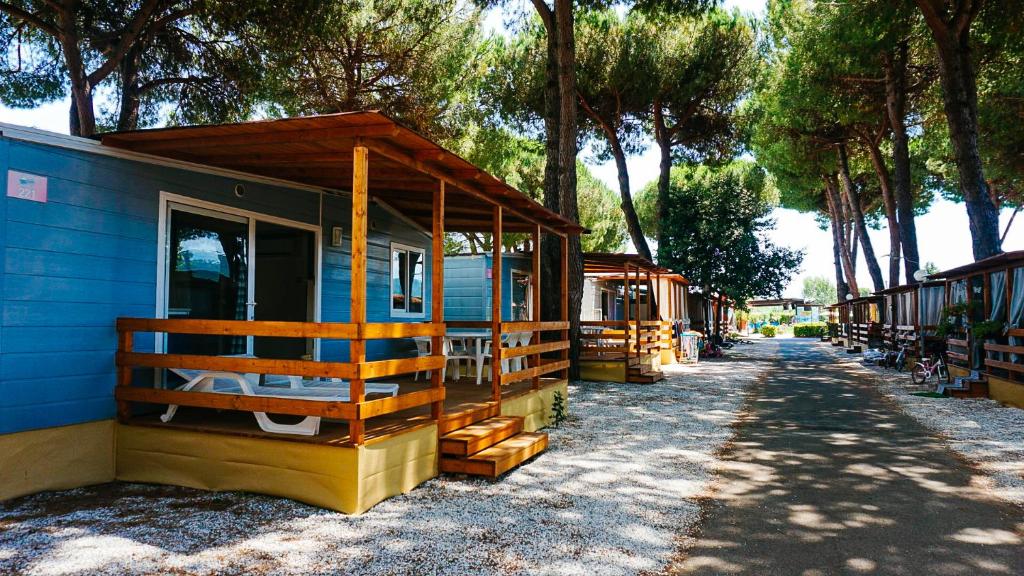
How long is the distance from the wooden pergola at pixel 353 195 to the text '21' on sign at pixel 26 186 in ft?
1.67

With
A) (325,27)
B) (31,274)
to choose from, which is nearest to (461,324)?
(31,274)

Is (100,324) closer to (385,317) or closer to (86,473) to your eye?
(86,473)

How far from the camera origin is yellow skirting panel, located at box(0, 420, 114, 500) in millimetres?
3906

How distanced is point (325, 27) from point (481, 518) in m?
9.02

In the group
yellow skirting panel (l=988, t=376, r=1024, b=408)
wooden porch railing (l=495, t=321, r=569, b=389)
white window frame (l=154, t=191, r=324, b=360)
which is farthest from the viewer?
yellow skirting panel (l=988, t=376, r=1024, b=408)

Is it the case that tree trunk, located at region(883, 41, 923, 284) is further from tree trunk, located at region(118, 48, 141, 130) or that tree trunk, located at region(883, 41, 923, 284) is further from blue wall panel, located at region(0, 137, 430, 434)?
tree trunk, located at region(118, 48, 141, 130)

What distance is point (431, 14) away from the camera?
12219mm

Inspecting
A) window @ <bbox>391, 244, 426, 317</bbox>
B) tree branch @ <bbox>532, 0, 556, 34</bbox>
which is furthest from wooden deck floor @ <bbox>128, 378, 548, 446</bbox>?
tree branch @ <bbox>532, 0, 556, 34</bbox>

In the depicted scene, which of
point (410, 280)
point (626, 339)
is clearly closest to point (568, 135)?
point (626, 339)

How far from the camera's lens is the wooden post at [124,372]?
4457 millimetres

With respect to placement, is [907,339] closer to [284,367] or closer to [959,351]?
[959,351]

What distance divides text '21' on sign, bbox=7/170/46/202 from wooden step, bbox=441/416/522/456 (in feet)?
10.4

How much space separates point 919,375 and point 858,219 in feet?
35.4

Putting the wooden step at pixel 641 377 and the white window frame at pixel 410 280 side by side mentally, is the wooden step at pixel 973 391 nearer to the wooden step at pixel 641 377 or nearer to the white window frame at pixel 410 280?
the wooden step at pixel 641 377
